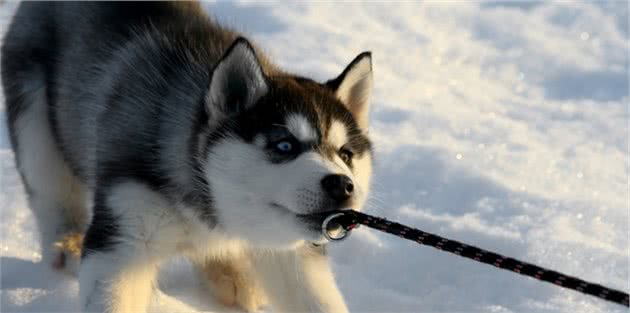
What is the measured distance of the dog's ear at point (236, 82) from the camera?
296 centimetres

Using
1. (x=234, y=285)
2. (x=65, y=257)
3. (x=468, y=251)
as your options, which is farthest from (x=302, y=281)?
(x=65, y=257)

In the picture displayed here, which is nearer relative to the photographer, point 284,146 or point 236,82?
point 284,146

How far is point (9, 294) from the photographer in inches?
142

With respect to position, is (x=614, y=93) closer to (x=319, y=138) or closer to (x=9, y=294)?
(x=319, y=138)

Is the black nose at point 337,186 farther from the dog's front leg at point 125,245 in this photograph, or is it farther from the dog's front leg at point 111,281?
the dog's front leg at point 111,281

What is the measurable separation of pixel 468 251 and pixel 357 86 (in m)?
1.06

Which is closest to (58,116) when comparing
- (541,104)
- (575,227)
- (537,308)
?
(537,308)

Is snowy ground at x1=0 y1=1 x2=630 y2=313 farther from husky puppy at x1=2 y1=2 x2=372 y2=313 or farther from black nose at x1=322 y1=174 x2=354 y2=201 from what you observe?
black nose at x1=322 y1=174 x2=354 y2=201

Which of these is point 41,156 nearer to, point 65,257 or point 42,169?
point 42,169

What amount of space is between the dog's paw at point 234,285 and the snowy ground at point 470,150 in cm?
9

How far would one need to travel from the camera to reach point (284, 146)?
2.81 meters

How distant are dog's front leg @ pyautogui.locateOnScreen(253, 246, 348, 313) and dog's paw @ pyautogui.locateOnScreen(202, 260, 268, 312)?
0.98 ft

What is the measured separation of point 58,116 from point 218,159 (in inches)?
55.8

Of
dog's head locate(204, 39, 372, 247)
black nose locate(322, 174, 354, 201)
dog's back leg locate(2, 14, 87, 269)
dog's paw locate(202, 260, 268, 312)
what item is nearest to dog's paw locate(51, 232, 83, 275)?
dog's back leg locate(2, 14, 87, 269)
